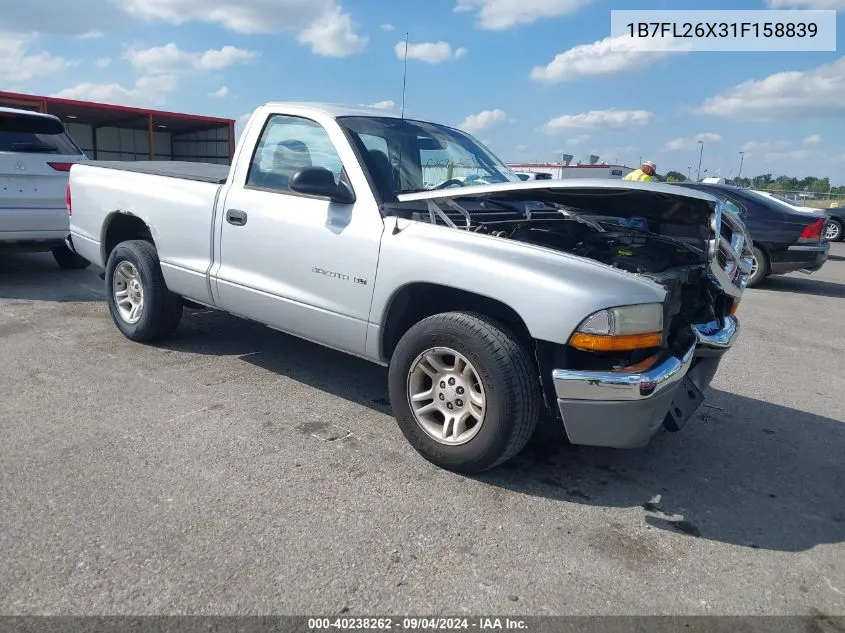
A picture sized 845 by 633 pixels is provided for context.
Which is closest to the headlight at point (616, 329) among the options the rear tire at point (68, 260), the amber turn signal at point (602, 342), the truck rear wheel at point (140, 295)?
the amber turn signal at point (602, 342)

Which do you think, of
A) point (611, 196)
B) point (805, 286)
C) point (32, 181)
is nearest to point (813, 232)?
point (805, 286)

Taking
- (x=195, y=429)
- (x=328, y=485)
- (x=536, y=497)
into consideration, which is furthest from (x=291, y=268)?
(x=536, y=497)

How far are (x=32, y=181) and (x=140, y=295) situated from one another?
9.71 feet

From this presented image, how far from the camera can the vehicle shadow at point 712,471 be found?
322 centimetres

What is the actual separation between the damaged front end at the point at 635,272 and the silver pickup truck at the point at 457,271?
0.04 feet

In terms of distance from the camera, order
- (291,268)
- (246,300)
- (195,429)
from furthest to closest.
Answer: (246,300) → (291,268) → (195,429)

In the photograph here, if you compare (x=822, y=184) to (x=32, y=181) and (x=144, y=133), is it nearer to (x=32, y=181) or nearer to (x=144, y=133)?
(x=144, y=133)

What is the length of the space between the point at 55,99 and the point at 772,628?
23.9m

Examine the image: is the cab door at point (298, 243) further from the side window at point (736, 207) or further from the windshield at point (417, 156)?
the side window at point (736, 207)

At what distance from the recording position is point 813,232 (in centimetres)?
993

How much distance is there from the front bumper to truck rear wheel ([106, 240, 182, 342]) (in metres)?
3.37

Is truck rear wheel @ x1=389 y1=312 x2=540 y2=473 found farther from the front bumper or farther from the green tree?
the green tree

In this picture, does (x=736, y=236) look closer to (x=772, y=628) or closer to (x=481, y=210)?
(x=481, y=210)

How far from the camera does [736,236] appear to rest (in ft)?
13.3
